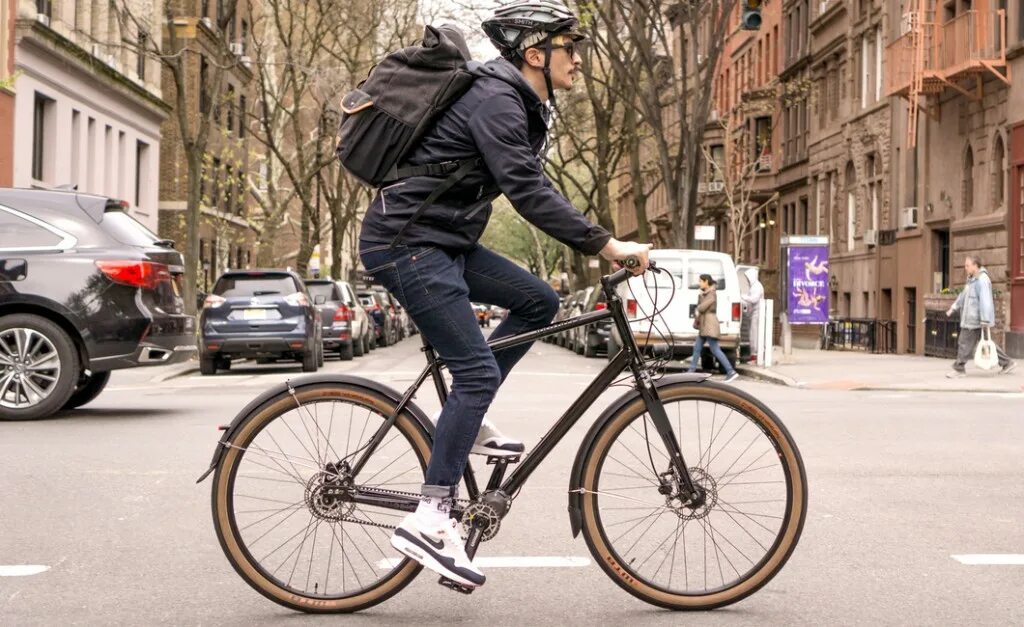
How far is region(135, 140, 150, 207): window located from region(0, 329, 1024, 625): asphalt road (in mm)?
35628

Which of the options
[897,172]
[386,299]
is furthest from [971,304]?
[386,299]

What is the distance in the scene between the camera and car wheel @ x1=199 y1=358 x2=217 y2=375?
78.1 feet

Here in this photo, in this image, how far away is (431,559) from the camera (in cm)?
506

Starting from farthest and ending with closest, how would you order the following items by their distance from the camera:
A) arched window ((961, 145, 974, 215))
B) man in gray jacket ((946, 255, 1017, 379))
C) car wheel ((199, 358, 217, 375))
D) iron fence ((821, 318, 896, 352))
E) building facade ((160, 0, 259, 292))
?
1. building facade ((160, 0, 259, 292))
2. iron fence ((821, 318, 896, 352))
3. arched window ((961, 145, 974, 215))
4. car wheel ((199, 358, 217, 375))
5. man in gray jacket ((946, 255, 1017, 379))

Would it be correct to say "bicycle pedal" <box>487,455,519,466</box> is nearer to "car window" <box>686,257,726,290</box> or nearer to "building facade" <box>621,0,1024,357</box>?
"car window" <box>686,257,726,290</box>

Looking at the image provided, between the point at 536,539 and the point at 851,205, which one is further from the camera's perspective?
the point at 851,205

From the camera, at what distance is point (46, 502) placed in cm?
794

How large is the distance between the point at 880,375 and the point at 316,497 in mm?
19497

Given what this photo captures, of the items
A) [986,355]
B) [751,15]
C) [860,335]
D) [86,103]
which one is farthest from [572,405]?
[86,103]

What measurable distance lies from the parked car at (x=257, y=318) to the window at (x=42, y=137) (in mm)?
14942

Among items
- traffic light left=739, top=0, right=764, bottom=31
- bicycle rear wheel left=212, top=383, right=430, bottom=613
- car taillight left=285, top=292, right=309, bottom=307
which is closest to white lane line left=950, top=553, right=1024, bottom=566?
bicycle rear wheel left=212, top=383, right=430, bottom=613

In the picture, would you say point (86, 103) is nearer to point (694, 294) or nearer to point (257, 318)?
point (257, 318)

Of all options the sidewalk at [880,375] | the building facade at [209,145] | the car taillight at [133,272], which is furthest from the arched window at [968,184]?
the building facade at [209,145]

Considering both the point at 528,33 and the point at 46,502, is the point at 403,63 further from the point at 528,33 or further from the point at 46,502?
the point at 46,502
